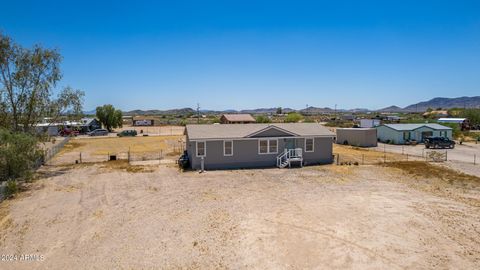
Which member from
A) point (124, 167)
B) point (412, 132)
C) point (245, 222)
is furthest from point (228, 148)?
point (412, 132)

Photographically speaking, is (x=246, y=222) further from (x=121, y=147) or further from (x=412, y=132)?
(x=412, y=132)

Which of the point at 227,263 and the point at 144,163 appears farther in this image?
the point at 144,163

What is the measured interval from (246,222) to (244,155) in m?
12.3

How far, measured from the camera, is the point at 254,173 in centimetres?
2331

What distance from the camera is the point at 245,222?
13.3 metres

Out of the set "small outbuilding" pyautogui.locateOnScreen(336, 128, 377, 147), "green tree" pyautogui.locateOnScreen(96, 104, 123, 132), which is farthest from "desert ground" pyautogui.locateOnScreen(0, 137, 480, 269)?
"green tree" pyautogui.locateOnScreen(96, 104, 123, 132)

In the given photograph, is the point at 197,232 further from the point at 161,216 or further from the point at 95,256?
the point at 95,256

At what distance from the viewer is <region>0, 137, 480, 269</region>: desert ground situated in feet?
33.8

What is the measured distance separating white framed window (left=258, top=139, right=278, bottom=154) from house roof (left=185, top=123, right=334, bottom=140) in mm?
991

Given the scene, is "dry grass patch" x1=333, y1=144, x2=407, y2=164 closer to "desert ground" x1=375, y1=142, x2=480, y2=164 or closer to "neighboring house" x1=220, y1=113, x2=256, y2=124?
"desert ground" x1=375, y1=142, x2=480, y2=164

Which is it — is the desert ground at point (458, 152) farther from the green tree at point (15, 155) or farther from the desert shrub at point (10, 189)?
the desert shrub at point (10, 189)

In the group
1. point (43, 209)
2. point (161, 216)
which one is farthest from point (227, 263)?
point (43, 209)

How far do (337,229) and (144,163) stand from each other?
19.0 meters

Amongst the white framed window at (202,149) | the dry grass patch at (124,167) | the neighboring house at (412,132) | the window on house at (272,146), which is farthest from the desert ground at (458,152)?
the dry grass patch at (124,167)
